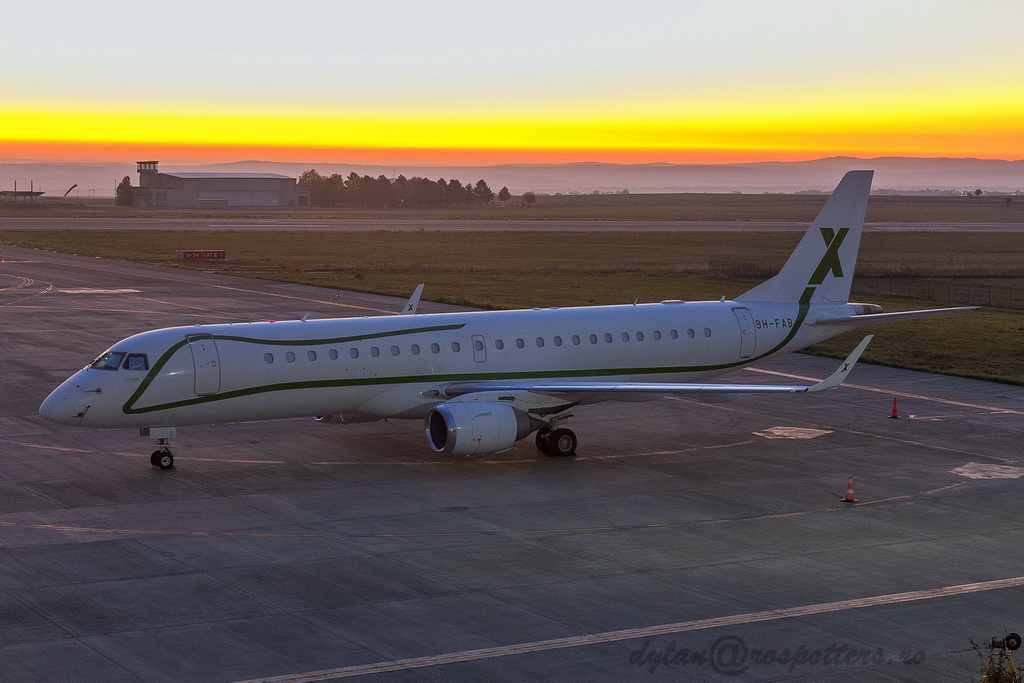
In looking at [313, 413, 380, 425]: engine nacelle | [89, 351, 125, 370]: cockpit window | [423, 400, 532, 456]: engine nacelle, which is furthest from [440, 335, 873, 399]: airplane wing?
[89, 351, 125, 370]: cockpit window

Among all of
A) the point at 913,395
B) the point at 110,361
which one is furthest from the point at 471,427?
the point at 913,395

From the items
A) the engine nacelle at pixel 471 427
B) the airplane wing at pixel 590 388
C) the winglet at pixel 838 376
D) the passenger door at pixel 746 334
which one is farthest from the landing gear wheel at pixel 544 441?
the winglet at pixel 838 376

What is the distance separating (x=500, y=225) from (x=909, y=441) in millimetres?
152911

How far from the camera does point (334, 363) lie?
32094 millimetres

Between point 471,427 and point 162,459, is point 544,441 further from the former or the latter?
point 162,459

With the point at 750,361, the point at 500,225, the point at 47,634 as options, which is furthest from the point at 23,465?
the point at 500,225

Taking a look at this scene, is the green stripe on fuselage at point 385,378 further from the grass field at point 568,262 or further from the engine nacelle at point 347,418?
the grass field at point 568,262

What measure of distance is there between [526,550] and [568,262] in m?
86.3

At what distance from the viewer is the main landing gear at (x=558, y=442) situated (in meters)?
33.7

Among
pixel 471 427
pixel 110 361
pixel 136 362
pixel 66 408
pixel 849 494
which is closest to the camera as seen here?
pixel 849 494

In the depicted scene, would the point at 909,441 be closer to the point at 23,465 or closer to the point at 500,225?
the point at 23,465

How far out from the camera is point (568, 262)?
110 m

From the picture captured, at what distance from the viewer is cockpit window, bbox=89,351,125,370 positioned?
100 ft

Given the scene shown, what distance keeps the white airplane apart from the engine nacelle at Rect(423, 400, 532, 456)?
38mm
